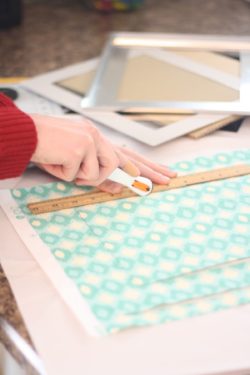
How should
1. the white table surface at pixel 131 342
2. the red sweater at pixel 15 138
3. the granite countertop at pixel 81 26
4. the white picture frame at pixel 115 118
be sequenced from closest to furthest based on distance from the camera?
the white table surface at pixel 131 342, the red sweater at pixel 15 138, the white picture frame at pixel 115 118, the granite countertop at pixel 81 26

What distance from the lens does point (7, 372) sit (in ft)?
2.40

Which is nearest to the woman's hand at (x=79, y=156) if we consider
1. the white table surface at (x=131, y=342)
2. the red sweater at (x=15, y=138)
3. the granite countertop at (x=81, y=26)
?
the red sweater at (x=15, y=138)

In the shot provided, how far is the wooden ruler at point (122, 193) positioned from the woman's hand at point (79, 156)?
0.04 feet

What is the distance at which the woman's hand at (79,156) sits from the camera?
0.79 meters

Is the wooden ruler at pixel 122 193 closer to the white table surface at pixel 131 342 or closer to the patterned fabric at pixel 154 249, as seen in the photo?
the patterned fabric at pixel 154 249

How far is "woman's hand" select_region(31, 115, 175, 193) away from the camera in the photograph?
794mm

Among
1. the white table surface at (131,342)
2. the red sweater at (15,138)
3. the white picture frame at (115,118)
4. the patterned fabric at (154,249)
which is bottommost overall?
the white table surface at (131,342)

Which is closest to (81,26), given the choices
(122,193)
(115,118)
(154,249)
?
(115,118)

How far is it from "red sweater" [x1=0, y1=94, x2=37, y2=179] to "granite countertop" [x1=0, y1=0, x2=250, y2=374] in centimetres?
45

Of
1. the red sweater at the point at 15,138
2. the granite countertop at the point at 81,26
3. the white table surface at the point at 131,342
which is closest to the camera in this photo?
the white table surface at the point at 131,342

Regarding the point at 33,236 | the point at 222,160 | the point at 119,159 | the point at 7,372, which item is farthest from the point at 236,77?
the point at 7,372

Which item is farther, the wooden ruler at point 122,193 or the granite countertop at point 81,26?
the granite countertop at point 81,26

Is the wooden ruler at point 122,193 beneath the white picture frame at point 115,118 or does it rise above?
beneath

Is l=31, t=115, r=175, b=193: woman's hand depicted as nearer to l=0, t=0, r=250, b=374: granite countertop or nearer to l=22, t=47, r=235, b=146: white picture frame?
l=22, t=47, r=235, b=146: white picture frame
